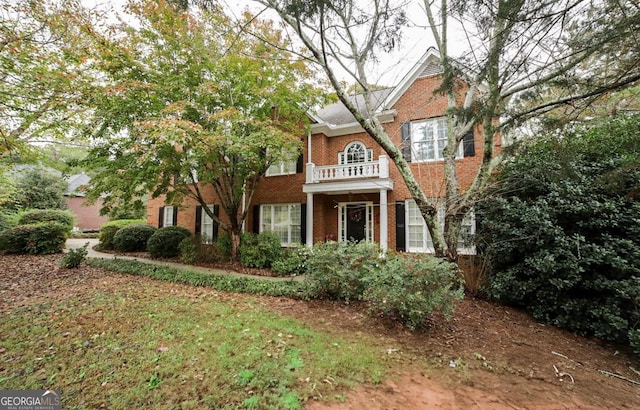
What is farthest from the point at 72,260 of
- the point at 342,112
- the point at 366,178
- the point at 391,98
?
the point at 391,98

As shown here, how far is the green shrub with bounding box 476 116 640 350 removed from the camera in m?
4.46

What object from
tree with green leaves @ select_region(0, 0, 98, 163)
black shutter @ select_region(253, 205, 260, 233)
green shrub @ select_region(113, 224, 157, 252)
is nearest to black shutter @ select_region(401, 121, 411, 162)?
black shutter @ select_region(253, 205, 260, 233)

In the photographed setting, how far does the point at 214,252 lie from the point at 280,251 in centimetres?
Answer: 301

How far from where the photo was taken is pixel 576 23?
Answer: 353 centimetres

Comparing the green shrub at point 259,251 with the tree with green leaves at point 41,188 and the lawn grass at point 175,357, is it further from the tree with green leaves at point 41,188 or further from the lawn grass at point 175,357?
the tree with green leaves at point 41,188

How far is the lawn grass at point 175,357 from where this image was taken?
2.57m

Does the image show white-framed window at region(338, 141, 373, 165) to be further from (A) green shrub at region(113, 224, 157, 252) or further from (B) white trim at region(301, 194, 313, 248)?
(A) green shrub at region(113, 224, 157, 252)

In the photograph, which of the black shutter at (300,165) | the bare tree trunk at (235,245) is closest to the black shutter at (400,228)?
the black shutter at (300,165)

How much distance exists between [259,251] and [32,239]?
388 inches

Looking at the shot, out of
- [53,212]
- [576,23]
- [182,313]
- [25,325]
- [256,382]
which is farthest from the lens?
[53,212]

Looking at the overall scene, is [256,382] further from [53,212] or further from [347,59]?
[53,212]

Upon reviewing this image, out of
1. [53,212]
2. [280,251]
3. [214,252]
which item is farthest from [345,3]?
[53,212]

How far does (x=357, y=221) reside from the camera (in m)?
11.5

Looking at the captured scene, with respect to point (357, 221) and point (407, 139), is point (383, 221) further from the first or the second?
point (407, 139)
